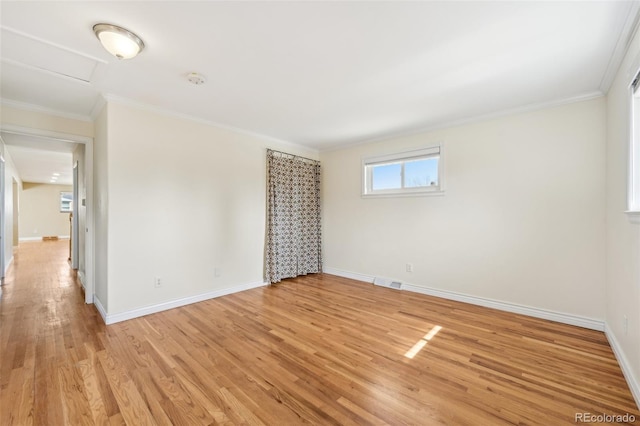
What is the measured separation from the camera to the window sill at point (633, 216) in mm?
1672

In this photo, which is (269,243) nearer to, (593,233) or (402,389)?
(402,389)

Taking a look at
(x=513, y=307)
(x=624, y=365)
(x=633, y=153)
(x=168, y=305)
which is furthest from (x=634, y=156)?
(x=168, y=305)

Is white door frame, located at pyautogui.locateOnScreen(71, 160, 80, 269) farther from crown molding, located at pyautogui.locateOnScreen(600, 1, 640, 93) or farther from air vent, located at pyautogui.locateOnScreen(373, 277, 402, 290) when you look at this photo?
crown molding, located at pyautogui.locateOnScreen(600, 1, 640, 93)

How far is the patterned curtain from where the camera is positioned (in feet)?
14.6

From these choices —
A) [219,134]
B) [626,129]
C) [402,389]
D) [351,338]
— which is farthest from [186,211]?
[626,129]

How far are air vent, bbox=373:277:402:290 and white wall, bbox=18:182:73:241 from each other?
13463 mm

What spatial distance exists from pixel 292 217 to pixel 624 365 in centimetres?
409

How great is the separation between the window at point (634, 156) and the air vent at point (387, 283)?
2.74 meters

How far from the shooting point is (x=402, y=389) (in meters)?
1.80

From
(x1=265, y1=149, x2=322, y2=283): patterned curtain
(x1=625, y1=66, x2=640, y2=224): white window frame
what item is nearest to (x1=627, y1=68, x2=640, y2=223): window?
(x1=625, y1=66, x2=640, y2=224): white window frame

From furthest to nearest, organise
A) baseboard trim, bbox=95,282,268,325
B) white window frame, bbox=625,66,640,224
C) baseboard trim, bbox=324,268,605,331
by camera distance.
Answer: baseboard trim, bbox=95,282,268,325 → baseboard trim, bbox=324,268,605,331 → white window frame, bbox=625,66,640,224

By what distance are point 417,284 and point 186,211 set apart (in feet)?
11.4

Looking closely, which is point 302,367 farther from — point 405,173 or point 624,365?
point 405,173

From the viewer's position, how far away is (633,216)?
69.8 inches
